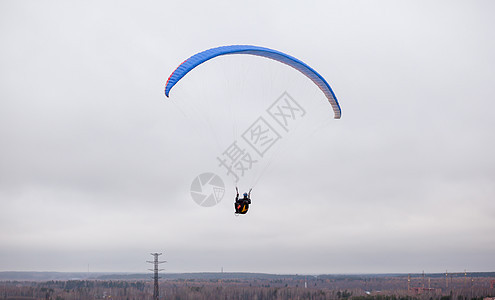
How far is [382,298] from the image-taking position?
15888cm

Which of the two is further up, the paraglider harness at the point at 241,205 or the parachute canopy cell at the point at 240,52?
the parachute canopy cell at the point at 240,52

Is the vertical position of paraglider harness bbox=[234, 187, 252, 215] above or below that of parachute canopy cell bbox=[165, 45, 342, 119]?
below

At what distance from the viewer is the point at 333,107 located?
1607 inches

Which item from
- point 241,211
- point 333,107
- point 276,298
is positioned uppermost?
point 333,107

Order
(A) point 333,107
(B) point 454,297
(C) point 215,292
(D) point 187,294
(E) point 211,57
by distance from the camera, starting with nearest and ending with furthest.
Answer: (E) point 211,57 < (A) point 333,107 < (B) point 454,297 < (D) point 187,294 < (C) point 215,292

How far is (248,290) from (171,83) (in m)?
174

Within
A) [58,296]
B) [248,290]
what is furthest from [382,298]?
[58,296]

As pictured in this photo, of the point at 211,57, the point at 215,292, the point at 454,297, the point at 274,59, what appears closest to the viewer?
the point at 211,57

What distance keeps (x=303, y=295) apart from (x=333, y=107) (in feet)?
505

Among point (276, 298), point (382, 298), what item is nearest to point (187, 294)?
point (276, 298)

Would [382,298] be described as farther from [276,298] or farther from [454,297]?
[276,298]

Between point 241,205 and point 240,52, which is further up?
point 240,52

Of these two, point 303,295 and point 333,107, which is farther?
point 303,295

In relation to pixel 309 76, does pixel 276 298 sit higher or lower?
lower
